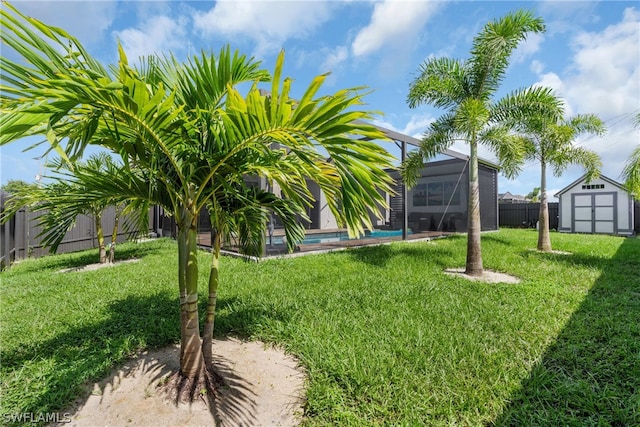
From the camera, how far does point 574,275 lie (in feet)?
16.4

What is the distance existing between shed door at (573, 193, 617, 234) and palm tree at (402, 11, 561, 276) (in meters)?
11.4

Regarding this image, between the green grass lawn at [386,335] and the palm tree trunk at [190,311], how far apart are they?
2.56 feet

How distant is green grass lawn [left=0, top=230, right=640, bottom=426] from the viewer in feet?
6.36

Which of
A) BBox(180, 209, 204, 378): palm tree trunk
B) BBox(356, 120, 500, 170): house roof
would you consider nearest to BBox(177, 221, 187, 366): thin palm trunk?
BBox(180, 209, 204, 378): palm tree trunk

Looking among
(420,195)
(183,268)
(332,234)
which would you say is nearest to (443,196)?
(420,195)

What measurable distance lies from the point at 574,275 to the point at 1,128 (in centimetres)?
677

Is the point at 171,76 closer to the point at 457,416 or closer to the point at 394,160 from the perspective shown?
the point at 394,160

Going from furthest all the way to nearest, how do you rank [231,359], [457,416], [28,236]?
[28,236], [231,359], [457,416]

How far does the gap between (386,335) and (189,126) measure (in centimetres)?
A: 238

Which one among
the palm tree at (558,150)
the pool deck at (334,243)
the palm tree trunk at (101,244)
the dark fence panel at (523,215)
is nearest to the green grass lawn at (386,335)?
the palm tree trunk at (101,244)

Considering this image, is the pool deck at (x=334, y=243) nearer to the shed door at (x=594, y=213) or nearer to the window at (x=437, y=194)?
the window at (x=437, y=194)

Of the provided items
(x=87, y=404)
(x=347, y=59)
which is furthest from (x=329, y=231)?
→ (x=87, y=404)

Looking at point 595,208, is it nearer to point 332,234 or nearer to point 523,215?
point 523,215

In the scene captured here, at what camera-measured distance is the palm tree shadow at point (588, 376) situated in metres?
1.84
